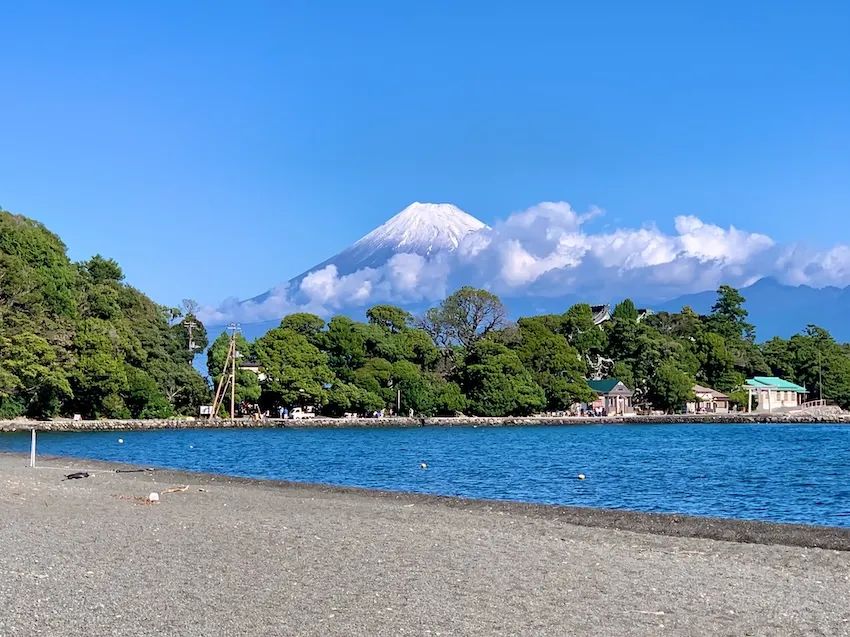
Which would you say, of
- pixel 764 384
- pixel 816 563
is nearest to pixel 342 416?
pixel 764 384

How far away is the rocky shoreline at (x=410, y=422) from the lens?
61.8m

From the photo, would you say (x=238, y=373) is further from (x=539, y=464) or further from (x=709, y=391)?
(x=709, y=391)

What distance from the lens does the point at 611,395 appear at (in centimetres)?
9306

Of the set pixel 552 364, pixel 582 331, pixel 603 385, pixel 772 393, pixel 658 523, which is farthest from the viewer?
pixel 772 393

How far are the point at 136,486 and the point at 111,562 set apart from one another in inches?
462

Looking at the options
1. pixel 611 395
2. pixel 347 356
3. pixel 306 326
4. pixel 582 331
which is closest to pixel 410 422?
pixel 347 356

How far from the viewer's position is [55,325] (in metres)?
59.8

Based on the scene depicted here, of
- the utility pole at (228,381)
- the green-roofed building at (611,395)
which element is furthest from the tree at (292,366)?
the green-roofed building at (611,395)

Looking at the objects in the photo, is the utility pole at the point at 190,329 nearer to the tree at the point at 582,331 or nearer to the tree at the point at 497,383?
the tree at the point at 497,383

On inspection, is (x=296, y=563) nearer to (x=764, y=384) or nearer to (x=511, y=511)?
(x=511, y=511)

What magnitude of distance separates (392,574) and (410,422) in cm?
6836

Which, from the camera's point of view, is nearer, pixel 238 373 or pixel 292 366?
pixel 292 366

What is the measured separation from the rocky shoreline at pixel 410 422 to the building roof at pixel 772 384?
653 centimetres

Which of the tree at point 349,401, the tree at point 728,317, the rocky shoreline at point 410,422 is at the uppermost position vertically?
the tree at point 728,317
